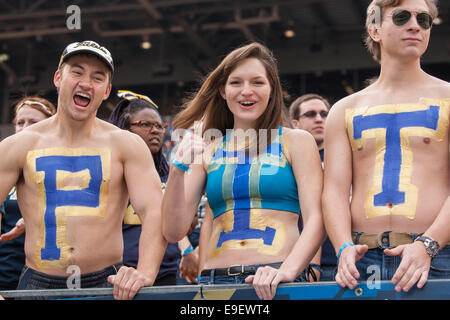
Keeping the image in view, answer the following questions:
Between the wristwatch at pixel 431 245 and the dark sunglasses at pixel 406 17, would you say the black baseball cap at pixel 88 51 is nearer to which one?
the dark sunglasses at pixel 406 17

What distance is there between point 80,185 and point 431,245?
66.7 inches

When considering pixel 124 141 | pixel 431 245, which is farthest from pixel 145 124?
pixel 431 245

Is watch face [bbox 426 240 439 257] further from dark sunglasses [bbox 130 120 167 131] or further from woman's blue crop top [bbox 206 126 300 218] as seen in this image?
dark sunglasses [bbox 130 120 167 131]

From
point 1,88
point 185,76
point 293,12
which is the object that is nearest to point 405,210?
point 293,12

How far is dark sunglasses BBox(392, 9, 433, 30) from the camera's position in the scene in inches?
118

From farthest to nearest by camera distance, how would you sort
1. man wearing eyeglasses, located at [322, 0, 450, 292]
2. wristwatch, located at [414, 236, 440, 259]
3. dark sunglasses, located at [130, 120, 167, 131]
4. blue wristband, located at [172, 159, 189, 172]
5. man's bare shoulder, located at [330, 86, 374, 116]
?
1. dark sunglasses, located at [130, 120, 167, 131]
2. man's bare shoulder, located at [330, 86, 374, 116]
3. blue wristband, located at [172, 159, 189, 172]
4. man wearing eyeglasses, located at [322, 0, 450, 292]
5. wristwatch, located at [414, 236, 440, 259]

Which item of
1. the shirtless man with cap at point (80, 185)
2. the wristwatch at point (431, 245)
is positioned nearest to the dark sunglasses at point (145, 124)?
the shirtless man with cap at point (80, 185)

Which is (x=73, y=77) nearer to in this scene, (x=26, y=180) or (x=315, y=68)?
(x=26, y=180)

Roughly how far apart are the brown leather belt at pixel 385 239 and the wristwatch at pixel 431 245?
0.39 feet

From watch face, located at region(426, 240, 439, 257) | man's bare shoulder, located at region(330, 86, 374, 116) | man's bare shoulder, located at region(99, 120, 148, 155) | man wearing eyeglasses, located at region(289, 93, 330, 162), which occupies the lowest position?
watch face, located at region(426, 240, 439, 257)

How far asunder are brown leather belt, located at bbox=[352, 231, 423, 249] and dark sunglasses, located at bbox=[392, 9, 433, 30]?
1010 mm

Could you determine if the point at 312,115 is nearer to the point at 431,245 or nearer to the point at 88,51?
the point at 88,51

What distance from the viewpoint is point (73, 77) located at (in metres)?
3.34

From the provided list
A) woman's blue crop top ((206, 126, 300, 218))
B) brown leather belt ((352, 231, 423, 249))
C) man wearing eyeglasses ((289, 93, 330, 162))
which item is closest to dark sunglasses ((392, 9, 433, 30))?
woman's blue crop top ((206, 126, 300, 218))
